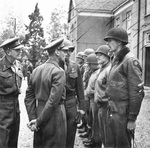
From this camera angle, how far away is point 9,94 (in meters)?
4.20

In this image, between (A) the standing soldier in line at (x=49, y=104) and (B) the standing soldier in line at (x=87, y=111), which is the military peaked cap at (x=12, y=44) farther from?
(B) the standing soldier in line at (x=87, y=111)

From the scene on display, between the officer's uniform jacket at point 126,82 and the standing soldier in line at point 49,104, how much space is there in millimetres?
810

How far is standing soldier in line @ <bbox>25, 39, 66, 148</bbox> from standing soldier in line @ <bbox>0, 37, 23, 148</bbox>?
29.0 inches

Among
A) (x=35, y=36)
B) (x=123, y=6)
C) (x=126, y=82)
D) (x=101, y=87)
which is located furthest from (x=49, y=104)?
(x=35, y=36)

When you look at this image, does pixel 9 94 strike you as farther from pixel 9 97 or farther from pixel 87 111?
pixel 87 111

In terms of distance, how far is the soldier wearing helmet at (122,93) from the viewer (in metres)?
3.46

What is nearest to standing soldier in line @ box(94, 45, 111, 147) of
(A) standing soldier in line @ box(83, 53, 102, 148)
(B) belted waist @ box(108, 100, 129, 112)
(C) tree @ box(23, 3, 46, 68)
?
(A) standing soldier in line @ box(83, 53, 102, 148)

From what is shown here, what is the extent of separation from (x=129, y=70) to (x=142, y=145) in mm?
3227

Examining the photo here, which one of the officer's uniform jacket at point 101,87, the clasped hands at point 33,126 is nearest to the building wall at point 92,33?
the officer's uniform jacket at point 101,87

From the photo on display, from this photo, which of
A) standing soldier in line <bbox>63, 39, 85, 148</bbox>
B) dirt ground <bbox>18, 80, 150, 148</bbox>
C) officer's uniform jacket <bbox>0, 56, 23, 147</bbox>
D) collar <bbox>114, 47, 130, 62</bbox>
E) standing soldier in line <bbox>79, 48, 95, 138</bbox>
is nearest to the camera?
collar <bbox>114, 47, 130, 62</bbox>

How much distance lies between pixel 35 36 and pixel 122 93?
4767cm

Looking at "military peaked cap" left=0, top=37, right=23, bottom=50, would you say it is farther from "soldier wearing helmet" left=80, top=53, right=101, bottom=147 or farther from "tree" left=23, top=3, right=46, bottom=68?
"tree" left=23, top=3, right=46, bottom=68

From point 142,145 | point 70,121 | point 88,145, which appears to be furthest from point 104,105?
point 142,145

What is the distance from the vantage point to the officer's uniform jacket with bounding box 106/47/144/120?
136 inches
